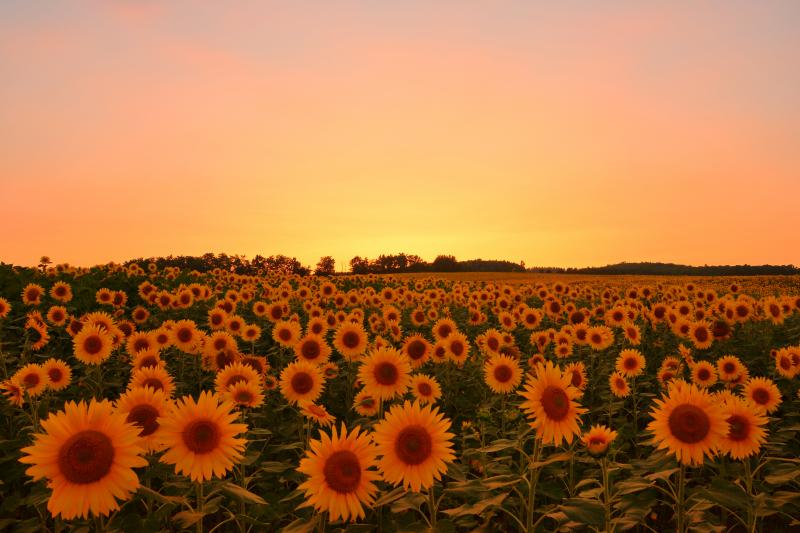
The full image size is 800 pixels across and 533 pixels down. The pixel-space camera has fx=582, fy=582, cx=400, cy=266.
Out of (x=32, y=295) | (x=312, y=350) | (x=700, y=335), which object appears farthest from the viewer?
(x=32, y=295)

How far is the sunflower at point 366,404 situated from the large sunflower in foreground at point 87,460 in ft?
10.1

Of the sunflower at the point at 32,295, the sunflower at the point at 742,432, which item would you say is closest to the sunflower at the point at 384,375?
the sunflower at the point at 742,432

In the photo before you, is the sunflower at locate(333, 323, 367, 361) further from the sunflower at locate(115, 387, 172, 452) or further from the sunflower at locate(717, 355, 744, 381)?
the sunflower at locate(717, 355, 744, 381)

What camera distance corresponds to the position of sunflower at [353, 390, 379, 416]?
6309 mm

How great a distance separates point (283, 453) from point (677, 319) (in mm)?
9258

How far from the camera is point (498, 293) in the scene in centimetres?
2002

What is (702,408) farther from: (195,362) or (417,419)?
(195,362)

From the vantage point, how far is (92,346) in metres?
8.65

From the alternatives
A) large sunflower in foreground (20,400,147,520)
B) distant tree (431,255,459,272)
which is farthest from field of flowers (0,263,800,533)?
distant tree (431,255,459,272)

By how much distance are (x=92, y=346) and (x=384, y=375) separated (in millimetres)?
5018

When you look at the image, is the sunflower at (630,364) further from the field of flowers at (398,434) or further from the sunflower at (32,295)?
the sunflower at (32,295)

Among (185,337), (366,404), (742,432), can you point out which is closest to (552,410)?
(742,432)

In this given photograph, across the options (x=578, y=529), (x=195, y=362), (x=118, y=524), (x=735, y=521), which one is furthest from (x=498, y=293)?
(x=118, y=524)

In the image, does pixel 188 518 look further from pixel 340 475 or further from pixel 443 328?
pixel 443 328
